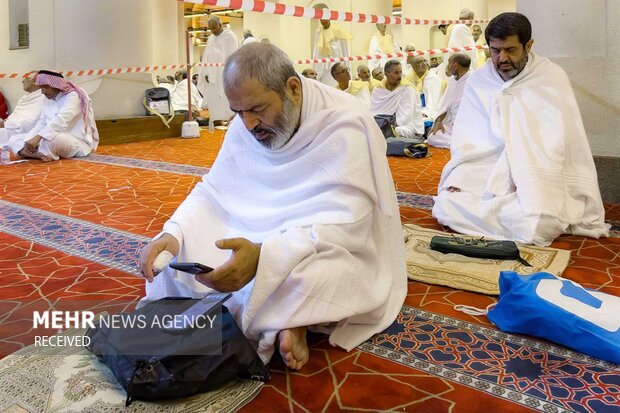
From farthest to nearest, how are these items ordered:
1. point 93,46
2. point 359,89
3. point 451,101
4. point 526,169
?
point 359,89 < point 93,46 < point 451,101 < point 526,169

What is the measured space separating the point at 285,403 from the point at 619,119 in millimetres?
3368

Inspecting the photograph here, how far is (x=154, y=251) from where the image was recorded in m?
1.79

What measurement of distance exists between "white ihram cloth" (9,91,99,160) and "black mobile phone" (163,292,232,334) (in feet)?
17.3

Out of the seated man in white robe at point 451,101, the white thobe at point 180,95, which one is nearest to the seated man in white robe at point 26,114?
the seated man in white robe at point 451,101

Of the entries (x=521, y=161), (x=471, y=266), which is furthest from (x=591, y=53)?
(x=471, y=266)

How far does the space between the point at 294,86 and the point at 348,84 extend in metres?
6.51

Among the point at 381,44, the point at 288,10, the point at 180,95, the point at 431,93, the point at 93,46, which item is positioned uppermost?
the point at 381,44

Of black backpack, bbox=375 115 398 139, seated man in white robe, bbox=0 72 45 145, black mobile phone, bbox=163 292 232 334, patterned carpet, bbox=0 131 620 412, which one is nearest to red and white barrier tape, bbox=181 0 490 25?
black backpack, bbox=375 115 398 139

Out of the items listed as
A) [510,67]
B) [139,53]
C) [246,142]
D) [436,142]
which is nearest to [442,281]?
[246,142]

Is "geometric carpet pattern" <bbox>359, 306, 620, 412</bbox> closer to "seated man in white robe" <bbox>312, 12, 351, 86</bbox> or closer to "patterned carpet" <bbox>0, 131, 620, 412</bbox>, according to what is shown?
"patterned carpet" <bbox>0, 131, 620, 412</bbox>

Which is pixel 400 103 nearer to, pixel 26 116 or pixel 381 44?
pixel 26 116

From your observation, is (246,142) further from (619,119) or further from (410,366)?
(619,119)

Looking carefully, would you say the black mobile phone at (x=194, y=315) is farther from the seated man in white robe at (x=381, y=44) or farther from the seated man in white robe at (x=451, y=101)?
the seated man in white robe at (x=381, y=44)

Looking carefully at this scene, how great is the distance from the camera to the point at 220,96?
9594 mm
